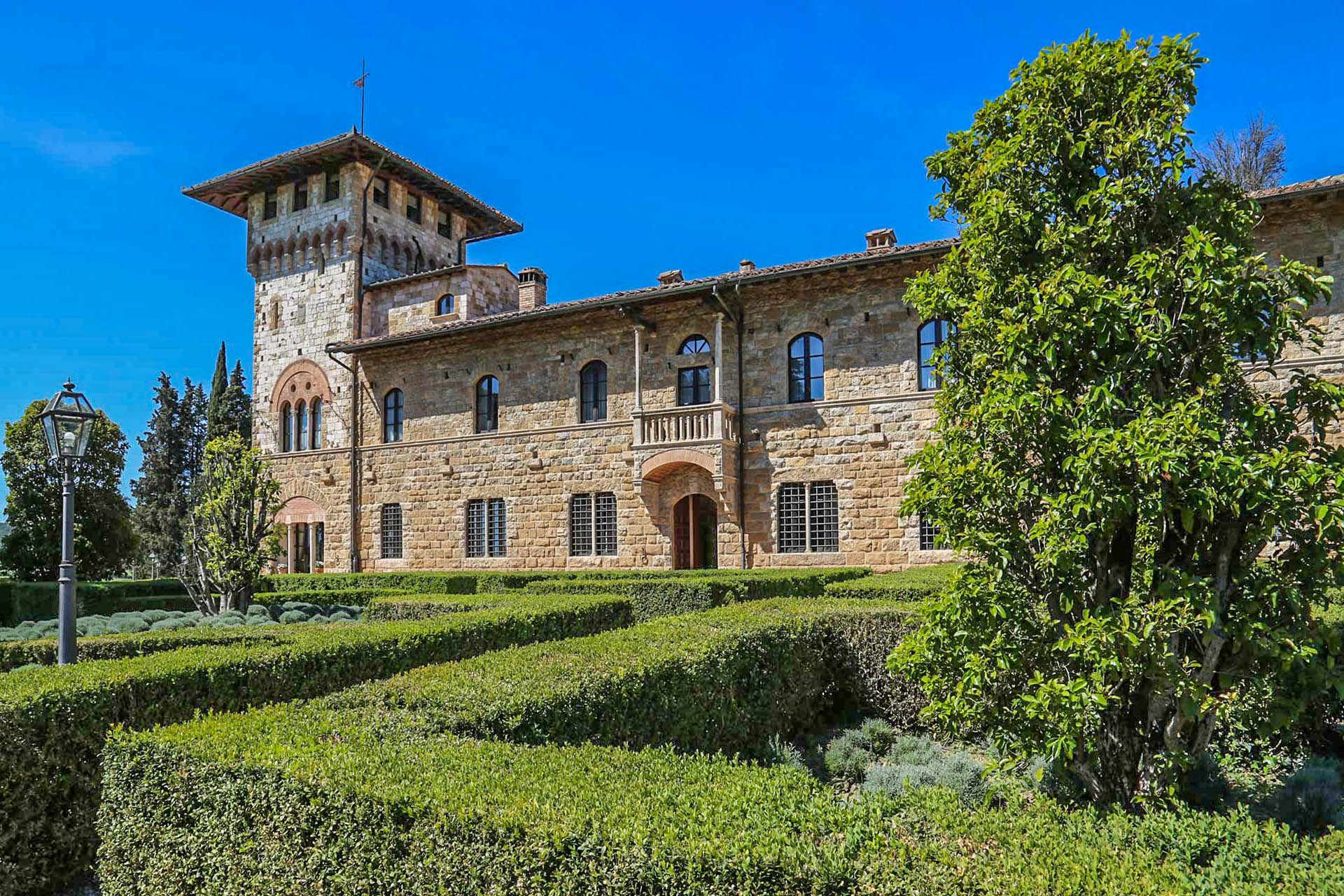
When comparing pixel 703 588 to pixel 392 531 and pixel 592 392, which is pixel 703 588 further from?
pixel 392 531

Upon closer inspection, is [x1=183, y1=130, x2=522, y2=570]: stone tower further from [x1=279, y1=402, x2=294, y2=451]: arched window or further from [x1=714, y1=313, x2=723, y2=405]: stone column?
[x1=714, y1=313, x2=723, y2=405]: stone column

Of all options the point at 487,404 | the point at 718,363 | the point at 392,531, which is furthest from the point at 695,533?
the point at 392,531

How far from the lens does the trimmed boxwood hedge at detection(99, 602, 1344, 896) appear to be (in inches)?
97.0

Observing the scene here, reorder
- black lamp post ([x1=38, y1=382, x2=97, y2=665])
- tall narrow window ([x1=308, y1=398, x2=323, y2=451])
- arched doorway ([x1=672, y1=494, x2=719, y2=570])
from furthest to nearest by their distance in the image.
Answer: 1. tall narrow window ([x1=308, y1=398, x2=323, y2=451])
2. arched doorway ([x1=672, y1=494, x2=719, y2=570])
3. black lamp post ([x1=38, y1=382, x2=97, y2=665])

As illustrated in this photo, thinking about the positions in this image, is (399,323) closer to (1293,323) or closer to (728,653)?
(728,653)

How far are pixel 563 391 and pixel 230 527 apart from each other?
10266 mm

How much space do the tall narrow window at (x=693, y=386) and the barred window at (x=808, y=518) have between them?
10.3 feet

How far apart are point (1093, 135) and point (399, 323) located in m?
24.8

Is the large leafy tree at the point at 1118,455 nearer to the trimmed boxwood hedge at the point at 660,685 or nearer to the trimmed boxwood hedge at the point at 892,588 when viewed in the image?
the trimmed boxwood hedge at the point at 660,685

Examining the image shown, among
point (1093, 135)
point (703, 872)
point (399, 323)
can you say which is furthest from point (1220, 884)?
point (399, 323)

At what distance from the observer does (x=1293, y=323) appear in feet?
13.1

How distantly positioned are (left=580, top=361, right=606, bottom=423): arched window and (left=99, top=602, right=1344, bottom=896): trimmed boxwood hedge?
17.6 m

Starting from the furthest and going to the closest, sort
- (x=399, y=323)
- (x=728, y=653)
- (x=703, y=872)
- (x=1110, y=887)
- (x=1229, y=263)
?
1. (x=399, y=323)
2. (x=728, y=653)
3. (x=1229, y=263)
4. (x=703, y=872)
5. (x=1110, y=887)

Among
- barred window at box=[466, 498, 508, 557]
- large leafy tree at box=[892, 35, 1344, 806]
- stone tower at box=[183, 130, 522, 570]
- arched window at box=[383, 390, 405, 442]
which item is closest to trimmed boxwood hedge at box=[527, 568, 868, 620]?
barred window at box=[466, 498, 508, 557]
